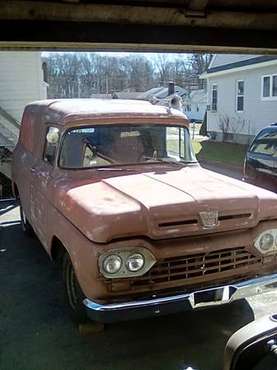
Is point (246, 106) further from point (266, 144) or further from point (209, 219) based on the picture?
point (209, 219)

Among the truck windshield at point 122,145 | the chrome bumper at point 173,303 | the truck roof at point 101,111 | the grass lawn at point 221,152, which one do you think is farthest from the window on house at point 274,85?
the chrome bumper at point 173,303

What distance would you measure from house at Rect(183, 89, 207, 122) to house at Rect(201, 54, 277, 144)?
2903 cm

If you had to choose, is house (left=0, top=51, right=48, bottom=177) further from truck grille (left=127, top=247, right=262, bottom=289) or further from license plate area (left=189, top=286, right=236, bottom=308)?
license plate area (left=189, top=286, right=236, bottom=308)

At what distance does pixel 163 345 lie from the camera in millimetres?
4227

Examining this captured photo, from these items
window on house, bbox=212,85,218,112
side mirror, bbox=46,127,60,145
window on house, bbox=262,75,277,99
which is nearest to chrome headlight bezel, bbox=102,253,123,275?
side mirror, bbox=46,127,60,145

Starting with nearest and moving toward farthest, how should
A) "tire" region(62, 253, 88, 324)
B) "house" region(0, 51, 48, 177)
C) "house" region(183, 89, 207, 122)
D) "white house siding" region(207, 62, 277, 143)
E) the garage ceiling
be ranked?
1. "tire" region(62, 253, 88, 324)
2. the garage ceiling
3. "house" region(0, 51, 48, 177)
4. "white house siding" region(207, 62, 277, 143)
5. "house" region(183, 89, 207, 122)

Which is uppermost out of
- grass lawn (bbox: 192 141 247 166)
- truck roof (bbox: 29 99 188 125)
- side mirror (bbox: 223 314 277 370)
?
truck roof (bbox: 29 99 188 125)

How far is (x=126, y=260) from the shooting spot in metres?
3.74

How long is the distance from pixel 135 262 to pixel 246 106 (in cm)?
2043

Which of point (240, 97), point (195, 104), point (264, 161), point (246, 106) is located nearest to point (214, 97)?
point (240, 97)

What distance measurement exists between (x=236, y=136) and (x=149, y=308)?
20.6 metres

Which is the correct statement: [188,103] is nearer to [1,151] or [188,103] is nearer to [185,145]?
[1,151]

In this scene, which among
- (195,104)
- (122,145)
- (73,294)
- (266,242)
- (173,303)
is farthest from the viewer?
(195,104)

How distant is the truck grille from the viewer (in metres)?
3.85
